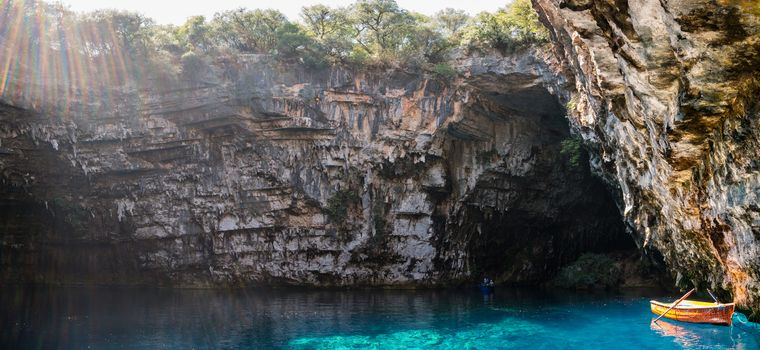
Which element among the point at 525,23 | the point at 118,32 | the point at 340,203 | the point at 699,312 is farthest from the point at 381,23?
the point at 699,312

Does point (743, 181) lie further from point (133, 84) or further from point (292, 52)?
point (133, 84)

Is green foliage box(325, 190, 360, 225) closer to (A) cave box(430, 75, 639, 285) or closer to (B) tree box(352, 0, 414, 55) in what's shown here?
(A) cave box(430, 75, 639, 285)

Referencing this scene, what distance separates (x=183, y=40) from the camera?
1230 inches

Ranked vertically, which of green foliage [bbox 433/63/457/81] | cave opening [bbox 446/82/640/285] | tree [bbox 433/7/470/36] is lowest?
cave opening [bbox 446/82/640/285]

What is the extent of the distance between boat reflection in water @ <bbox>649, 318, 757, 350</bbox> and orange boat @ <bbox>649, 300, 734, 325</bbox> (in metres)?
0.23

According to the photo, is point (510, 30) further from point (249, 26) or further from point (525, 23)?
point (249, 26)

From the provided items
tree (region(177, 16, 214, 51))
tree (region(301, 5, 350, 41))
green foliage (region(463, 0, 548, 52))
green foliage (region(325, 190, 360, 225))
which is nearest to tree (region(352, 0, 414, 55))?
tree (region(301, 5, 350, 41))

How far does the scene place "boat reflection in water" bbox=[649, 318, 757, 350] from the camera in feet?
57.1

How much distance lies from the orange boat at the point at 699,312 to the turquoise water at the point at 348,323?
0.29 m

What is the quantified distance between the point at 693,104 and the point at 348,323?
51.5 feet

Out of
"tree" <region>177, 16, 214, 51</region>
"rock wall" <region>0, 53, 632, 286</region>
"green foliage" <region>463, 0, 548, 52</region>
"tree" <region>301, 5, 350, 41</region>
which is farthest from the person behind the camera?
"tree" <region>301, 5, 350, 41</region>

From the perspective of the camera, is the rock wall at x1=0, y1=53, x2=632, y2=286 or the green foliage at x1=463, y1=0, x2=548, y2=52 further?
the rock wall at x1=0, y1=53, x2=632, y2=286

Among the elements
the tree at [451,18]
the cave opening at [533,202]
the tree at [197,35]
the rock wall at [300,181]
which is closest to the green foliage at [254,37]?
the tree at [197,35]

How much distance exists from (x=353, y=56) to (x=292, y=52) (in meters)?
3.09
